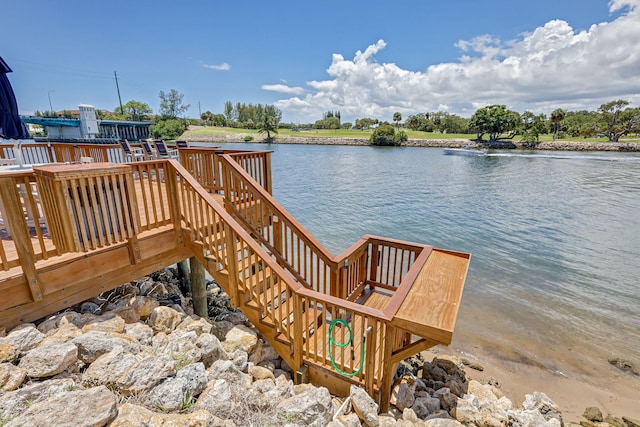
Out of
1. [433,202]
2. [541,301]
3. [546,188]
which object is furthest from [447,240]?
[546,188]

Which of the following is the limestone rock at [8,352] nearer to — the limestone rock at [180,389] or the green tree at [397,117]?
the limestone rock at [180,389]

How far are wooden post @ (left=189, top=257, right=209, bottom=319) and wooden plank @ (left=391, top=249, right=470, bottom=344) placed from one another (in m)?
3.36

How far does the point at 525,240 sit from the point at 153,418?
42.8 ft

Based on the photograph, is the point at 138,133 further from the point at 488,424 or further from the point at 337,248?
the point at 488,424

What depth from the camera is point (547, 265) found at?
9.32 m

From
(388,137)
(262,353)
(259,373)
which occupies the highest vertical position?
(388,137)

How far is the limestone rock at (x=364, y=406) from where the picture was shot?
3142 mm

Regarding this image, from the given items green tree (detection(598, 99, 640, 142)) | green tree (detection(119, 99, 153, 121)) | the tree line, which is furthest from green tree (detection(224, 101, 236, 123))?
green tree (detection(598, 99, 640, 142))

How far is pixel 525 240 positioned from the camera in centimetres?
1142

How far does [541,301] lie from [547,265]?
2.47 metres

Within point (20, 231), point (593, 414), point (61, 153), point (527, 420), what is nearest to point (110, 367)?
point (20, 231)

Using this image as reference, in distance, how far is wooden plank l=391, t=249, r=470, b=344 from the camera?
3.11 meters

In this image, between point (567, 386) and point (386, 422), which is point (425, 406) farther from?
point (567, 386)

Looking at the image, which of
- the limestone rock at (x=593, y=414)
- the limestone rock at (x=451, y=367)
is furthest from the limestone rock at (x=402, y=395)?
the limestone rock at (x=593, y=414)
